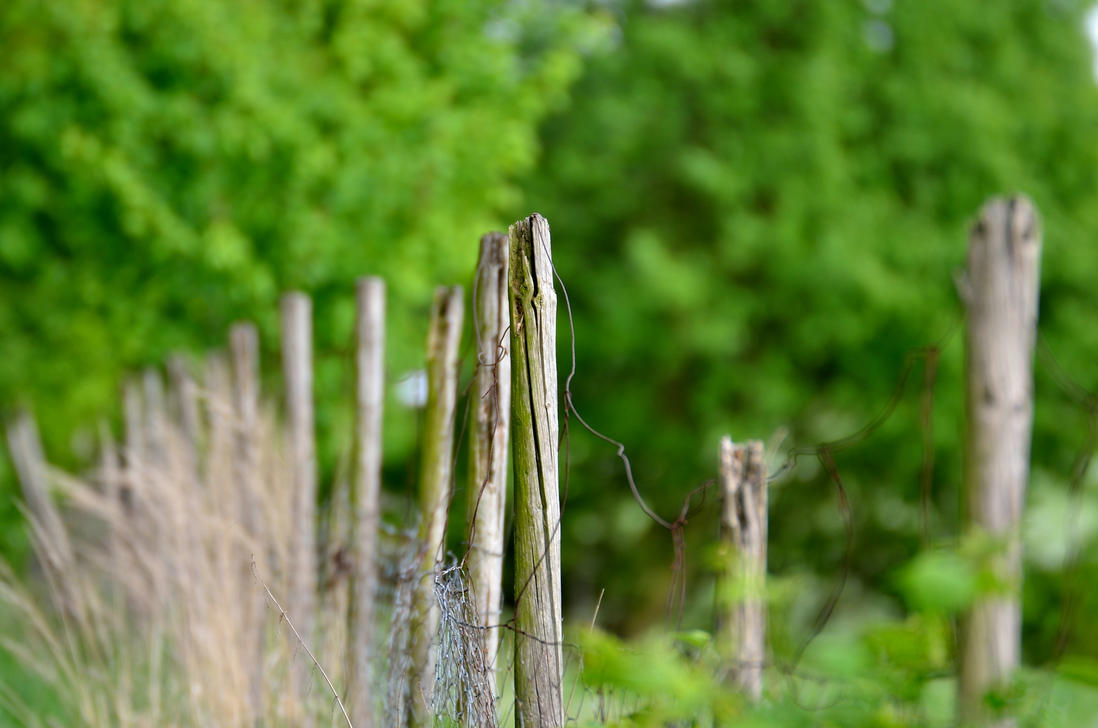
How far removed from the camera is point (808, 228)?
338 inches

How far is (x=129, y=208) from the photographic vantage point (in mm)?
4625

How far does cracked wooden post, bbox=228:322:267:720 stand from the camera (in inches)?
99.8

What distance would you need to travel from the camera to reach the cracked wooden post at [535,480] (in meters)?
1.52

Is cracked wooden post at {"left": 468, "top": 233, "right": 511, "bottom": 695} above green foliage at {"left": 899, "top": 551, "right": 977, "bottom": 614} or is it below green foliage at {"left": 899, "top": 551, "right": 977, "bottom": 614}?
above

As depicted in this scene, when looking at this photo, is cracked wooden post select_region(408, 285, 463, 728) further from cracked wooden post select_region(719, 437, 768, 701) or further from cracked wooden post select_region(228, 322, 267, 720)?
cracked wooden post select_region(719, 437, 768, 701)

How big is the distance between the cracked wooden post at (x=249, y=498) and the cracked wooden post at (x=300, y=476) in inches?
3.9

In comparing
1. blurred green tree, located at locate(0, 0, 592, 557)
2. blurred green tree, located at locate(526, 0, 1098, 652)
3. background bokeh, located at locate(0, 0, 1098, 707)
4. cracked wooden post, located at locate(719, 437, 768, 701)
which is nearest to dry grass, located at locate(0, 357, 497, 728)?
cracked wooden post, located at locate(719, 437, 768, 701)

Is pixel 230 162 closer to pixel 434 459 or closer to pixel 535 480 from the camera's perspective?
pixel 434 459

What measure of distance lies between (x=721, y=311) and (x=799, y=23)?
2942 mm

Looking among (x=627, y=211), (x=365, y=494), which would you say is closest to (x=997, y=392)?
(x=365, y=494)

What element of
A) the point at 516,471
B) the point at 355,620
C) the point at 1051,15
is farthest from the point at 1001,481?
the point at 1051,15

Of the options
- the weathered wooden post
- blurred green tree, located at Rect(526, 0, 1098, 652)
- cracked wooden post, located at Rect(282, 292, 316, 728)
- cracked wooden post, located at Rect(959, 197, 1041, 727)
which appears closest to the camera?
cracked wooden post, located at Rect(959, 197, 1041, 727)

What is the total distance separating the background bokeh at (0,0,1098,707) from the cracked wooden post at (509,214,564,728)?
132 inches

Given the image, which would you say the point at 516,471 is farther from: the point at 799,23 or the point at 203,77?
the point at 799,23
